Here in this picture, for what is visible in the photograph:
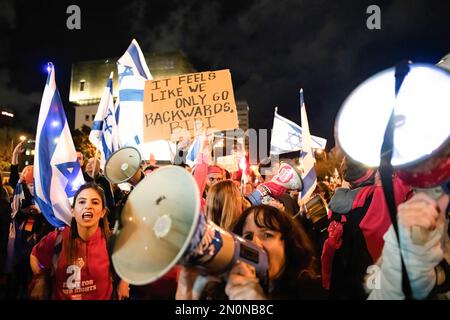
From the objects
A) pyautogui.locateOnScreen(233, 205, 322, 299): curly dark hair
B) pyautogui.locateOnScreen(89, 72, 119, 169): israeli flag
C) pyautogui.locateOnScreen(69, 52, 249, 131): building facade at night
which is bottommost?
pyautogui.locateOnScreen(233, 205, 322, 299): curly dark hair

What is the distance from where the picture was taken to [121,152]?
4516 millimetres

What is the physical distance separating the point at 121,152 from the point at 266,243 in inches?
121

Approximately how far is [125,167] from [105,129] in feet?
5.32

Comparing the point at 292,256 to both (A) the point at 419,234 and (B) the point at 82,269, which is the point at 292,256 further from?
(B) the point at 82,269

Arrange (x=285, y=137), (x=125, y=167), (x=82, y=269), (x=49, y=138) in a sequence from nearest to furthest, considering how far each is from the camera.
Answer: (x=82, y=269) < (x=49, y=138) < (x=125, y=167) < (x=285, y=137)

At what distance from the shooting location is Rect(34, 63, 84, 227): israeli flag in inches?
136

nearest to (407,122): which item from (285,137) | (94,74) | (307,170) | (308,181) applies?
(308,181)

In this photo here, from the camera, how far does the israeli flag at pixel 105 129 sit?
210 inches

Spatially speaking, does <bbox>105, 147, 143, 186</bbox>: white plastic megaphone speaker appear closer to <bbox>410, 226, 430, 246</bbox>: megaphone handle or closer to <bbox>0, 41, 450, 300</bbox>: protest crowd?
<bbox>0, 41, 450, 300</bbox>: protest crowd

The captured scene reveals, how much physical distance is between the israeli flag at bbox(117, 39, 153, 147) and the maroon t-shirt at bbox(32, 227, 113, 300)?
111 inches

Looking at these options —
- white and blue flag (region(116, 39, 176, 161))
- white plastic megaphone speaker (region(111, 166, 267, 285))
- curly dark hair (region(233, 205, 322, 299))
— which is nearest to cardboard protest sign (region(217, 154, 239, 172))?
white and blue flag (region(116, 39, 176, 161))

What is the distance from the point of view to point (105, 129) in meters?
5.58

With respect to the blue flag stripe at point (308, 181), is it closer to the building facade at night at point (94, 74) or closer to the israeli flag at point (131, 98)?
the israeli flag at point (131, 98)
